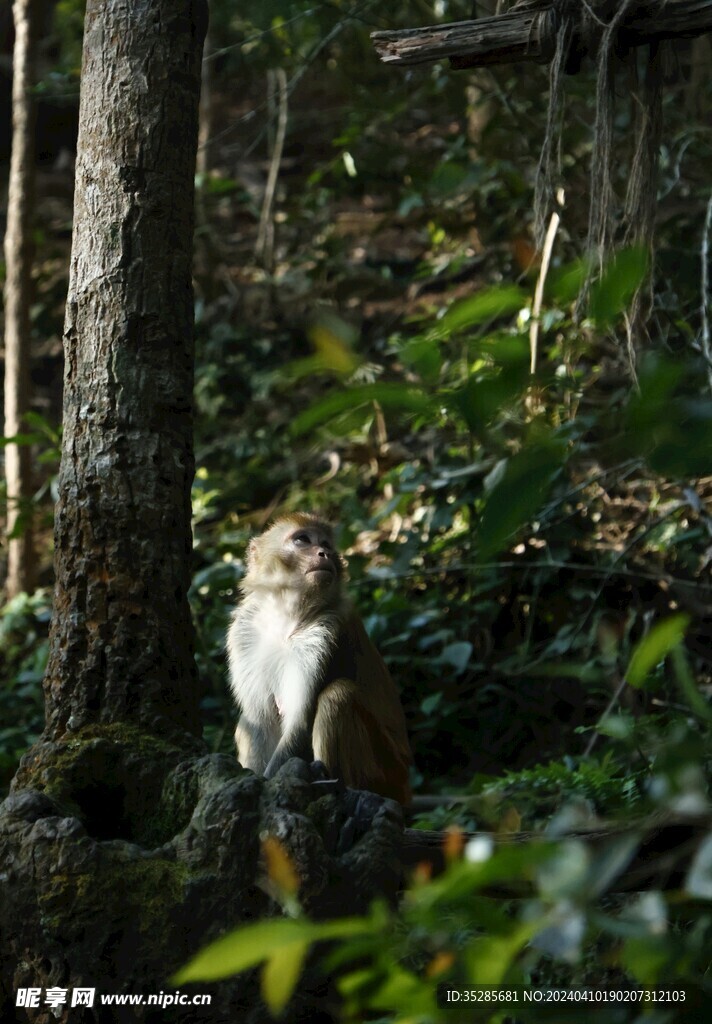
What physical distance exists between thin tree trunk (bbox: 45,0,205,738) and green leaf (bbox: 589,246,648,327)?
2.54 meters

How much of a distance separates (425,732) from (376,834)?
3.52 metres

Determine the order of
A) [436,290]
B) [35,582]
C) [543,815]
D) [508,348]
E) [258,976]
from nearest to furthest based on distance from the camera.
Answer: [508,348] → [258,976] → [543,815] → [35,582] → [436,290]

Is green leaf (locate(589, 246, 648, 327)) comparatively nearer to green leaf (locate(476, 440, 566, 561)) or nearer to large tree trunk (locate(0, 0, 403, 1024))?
green leaf (locate(476, 440, 566, 561))

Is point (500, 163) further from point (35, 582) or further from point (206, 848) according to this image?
point (206, 848)

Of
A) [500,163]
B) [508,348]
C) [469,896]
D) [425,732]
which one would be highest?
[500,163]

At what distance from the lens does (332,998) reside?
281cm

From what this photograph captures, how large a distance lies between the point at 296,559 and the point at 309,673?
612mm

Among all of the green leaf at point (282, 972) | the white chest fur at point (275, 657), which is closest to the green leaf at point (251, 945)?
the green leaf at point (282, 972)

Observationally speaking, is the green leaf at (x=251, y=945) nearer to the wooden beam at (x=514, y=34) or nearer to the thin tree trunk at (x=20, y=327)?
the wooden beam at (x=514, y=34)

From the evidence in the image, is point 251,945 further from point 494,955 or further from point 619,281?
point 619,281

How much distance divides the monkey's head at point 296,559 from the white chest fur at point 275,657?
0.10 m

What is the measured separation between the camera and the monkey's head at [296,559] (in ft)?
15.3

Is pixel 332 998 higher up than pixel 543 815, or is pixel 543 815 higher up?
pixel 332 998

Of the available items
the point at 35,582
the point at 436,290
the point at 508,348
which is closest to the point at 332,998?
the point at 508,348
